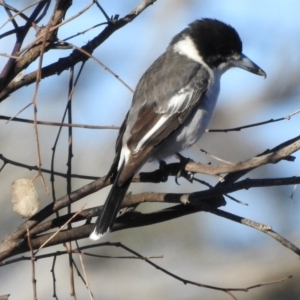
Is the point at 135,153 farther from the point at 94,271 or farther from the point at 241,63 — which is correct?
the point at 94,271

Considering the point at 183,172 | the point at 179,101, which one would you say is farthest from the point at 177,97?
the point at 183,172

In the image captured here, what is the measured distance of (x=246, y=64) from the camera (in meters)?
4.41

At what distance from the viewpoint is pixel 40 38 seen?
2.69m

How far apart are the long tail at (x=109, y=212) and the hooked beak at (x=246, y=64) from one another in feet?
4.67

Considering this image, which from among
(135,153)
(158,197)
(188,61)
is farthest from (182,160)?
(158,197)

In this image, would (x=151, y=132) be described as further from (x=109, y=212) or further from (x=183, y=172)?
(x=109, y=212)

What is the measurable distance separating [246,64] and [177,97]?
0.63 m

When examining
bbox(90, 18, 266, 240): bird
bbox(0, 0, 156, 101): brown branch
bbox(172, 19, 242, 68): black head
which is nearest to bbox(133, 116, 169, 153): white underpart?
bbox(90, 18, 266, 240): bird

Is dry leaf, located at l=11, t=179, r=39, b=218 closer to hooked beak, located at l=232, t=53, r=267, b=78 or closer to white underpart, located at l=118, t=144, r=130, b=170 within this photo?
white underpart, located at l=118, t=144, r=130, b=170

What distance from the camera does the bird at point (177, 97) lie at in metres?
3.67

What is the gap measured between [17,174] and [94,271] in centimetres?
147

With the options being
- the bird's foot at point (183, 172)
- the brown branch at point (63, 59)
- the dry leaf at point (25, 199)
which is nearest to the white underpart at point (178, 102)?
the bird's foot at point (183, 172)

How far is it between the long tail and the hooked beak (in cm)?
142

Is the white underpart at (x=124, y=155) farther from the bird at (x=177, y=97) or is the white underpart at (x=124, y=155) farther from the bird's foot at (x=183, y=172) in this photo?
the bird's foot at (x=183, y=172)
